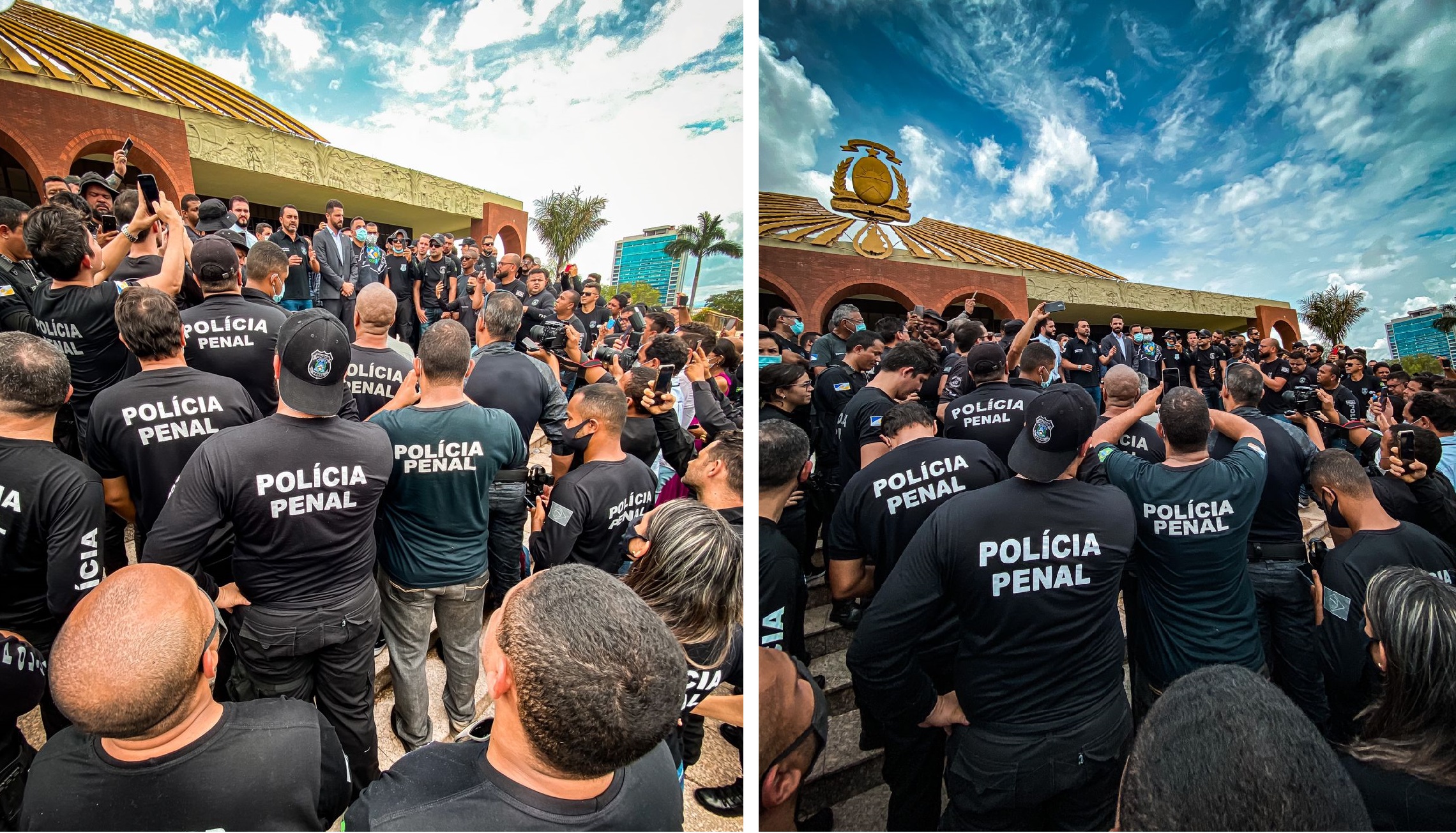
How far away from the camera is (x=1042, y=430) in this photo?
2.10 metres

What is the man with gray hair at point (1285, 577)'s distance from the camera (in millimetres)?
3123

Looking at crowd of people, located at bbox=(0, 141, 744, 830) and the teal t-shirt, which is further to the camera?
the teal t-shirt

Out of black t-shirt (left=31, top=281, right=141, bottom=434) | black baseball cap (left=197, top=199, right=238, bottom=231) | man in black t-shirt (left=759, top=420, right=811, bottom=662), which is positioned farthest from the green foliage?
black baseball cap (left=197, top=199, right=238, bottom=231)

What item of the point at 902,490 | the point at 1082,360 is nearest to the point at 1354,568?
the point at 902,490

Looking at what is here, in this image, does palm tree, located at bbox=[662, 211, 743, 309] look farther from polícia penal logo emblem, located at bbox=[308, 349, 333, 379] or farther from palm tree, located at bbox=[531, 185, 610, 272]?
polícia penal logo emblem, located at bbox=[308, 349, 333, 379]

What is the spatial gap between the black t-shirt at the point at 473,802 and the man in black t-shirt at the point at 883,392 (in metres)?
2.58

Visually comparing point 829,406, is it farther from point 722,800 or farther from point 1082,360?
point 1082,360

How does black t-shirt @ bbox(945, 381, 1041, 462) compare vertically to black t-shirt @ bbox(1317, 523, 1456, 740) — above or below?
above

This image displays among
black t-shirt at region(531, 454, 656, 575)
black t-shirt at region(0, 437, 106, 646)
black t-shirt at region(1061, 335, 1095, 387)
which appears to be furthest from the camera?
black t-shirt at region(1061, 335, 1095, 387)

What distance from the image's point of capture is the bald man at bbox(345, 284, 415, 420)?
320cm

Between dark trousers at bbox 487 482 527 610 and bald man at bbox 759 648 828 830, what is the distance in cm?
201

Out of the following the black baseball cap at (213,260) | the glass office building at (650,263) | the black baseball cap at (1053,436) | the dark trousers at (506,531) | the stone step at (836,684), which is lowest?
the stone step at (836,684)

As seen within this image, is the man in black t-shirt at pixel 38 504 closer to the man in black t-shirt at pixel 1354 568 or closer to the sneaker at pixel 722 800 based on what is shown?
the sneaker at pixel 722 800

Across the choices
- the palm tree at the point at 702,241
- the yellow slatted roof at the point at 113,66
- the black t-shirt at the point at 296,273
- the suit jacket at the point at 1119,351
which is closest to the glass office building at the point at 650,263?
the palm tree at the point at 702,241
